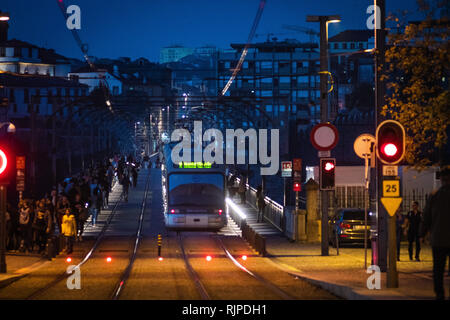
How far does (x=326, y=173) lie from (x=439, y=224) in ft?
44.2

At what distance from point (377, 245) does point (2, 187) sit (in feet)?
30.1

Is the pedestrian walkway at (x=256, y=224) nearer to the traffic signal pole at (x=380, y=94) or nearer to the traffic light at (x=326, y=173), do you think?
the traffic light at (x=326, y=173)

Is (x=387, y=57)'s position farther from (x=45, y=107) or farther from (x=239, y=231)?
(x=45, y=107)

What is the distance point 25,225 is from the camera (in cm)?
2677

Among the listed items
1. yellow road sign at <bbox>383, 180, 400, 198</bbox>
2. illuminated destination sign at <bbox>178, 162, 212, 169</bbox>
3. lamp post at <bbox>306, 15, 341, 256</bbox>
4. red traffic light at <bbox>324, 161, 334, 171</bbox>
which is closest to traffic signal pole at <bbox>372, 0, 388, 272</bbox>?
yellow road sign at <bbox>383, 180, 400, 198</bbox>

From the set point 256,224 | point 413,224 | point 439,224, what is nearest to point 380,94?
point 439,224

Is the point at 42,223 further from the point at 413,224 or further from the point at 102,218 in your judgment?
the point at 102,218

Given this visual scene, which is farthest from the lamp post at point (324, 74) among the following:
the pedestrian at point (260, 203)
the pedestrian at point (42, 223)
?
the pedestrian at point (260, 203)

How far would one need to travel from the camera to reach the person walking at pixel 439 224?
11.4 m

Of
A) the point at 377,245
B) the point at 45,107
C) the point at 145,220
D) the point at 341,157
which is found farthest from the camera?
the point at 45,107

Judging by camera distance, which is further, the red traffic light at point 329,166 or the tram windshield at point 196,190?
the tram windshield at point 196,190

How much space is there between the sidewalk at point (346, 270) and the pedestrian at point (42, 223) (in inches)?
296

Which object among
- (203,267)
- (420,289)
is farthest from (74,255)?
(420,289)
